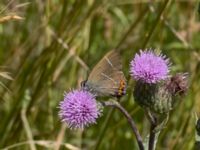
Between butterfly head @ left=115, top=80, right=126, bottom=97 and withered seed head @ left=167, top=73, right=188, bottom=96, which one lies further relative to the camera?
withered seed head @ left=167, top=73, right=188, bottom=96

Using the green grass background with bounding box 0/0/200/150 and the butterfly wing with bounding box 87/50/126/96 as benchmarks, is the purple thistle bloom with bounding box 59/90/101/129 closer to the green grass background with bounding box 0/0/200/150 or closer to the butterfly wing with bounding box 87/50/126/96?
the butterfly wing with bounding box 87/50/126/96

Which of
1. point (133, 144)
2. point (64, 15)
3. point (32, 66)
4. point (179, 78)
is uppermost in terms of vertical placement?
point (64, 15)

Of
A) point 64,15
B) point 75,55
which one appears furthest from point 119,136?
point 64,15

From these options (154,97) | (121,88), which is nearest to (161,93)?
(154,97)

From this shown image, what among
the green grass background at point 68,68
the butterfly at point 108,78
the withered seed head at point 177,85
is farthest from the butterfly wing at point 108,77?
the green grass background at point 68,68

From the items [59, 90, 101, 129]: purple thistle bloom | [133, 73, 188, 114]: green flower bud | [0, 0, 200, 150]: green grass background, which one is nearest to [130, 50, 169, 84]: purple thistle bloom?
[133, 73, 188, 114]: green flower bud

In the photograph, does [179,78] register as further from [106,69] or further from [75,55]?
[75,55]
